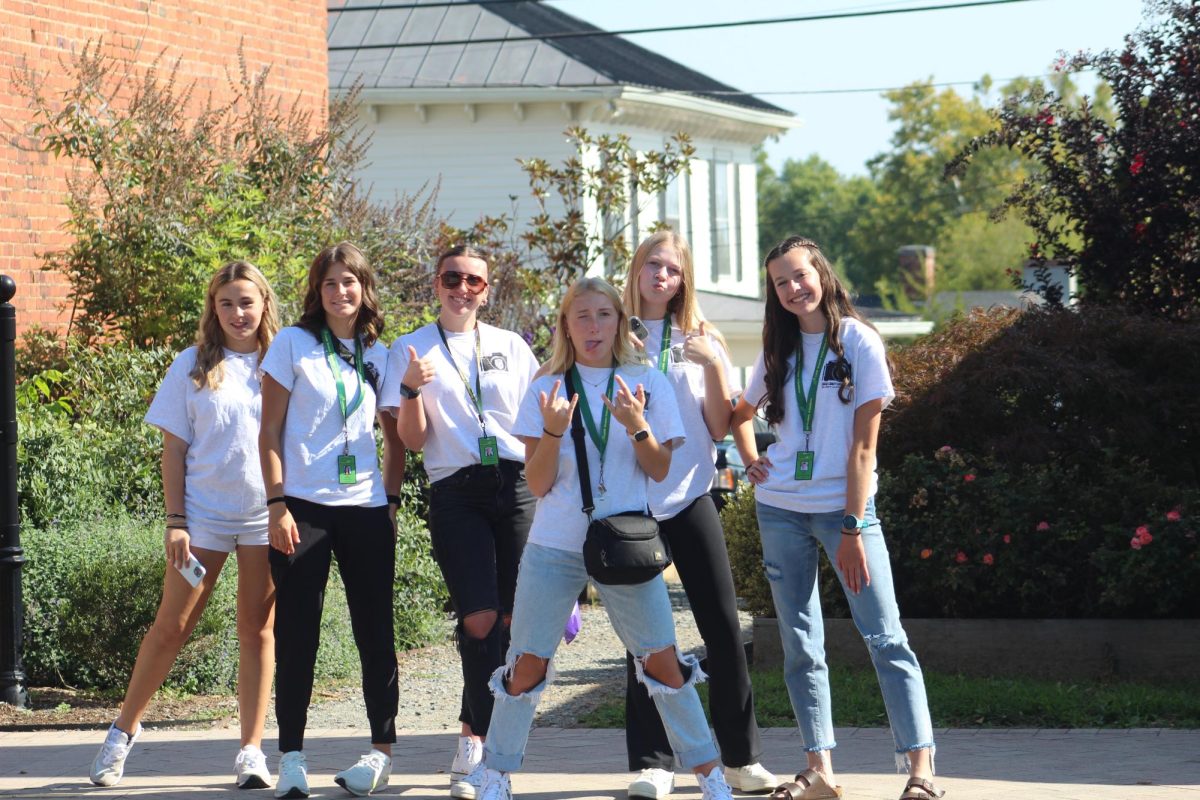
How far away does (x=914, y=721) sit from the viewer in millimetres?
5629

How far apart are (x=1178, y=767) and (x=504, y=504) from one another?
2.84 metres

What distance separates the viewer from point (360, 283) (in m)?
6.21

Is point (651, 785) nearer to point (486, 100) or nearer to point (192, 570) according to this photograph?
point (192, 570)

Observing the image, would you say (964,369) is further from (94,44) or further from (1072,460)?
(94,44)

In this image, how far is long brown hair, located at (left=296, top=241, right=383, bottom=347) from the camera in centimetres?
617

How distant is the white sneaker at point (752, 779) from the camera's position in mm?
5918

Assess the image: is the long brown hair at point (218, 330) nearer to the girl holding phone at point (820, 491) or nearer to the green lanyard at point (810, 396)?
the girl holding phone at point (820, 491)

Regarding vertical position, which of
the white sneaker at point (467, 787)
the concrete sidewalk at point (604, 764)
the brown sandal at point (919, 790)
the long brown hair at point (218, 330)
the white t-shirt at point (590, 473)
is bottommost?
the concrete sidewalk at point (604, 764)

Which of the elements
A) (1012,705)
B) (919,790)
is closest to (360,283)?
(919,790)

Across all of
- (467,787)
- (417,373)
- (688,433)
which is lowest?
(467,787)

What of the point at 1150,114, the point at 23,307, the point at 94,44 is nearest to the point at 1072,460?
the point at 1150,114

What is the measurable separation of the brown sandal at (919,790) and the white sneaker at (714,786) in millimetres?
658

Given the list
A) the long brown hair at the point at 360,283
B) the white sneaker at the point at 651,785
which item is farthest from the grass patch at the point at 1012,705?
the long brown hair at the point at 360,283

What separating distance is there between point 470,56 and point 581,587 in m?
22.5
